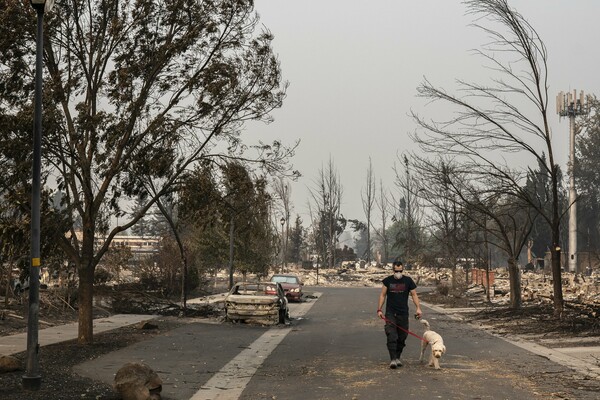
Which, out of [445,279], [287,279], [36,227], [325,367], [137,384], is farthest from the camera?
[445,279]

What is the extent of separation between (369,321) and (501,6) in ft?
35.8

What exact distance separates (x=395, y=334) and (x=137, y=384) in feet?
16.5

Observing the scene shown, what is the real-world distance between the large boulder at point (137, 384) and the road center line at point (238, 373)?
60 centimetres

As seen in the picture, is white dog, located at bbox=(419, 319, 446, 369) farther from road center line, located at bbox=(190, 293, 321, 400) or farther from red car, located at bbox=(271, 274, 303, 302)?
red car, located at bbox=(271, 274, 303, 302)

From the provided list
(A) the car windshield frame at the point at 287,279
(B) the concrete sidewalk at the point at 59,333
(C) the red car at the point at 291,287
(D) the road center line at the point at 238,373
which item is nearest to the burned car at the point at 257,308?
(B) the concrete sidewalk at the point at 59,333

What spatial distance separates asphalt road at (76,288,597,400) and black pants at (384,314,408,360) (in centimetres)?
32

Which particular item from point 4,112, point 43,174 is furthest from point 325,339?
point 4,112

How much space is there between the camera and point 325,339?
20000 mm

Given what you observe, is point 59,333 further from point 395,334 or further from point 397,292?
point 395,334

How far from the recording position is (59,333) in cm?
2011

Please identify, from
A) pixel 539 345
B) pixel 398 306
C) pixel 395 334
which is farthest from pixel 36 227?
pixel 539 345

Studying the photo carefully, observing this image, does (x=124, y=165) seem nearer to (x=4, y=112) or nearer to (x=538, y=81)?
(x=4, y=112)

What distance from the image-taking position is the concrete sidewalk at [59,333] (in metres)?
16.3

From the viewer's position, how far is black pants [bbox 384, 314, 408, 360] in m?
13.6
